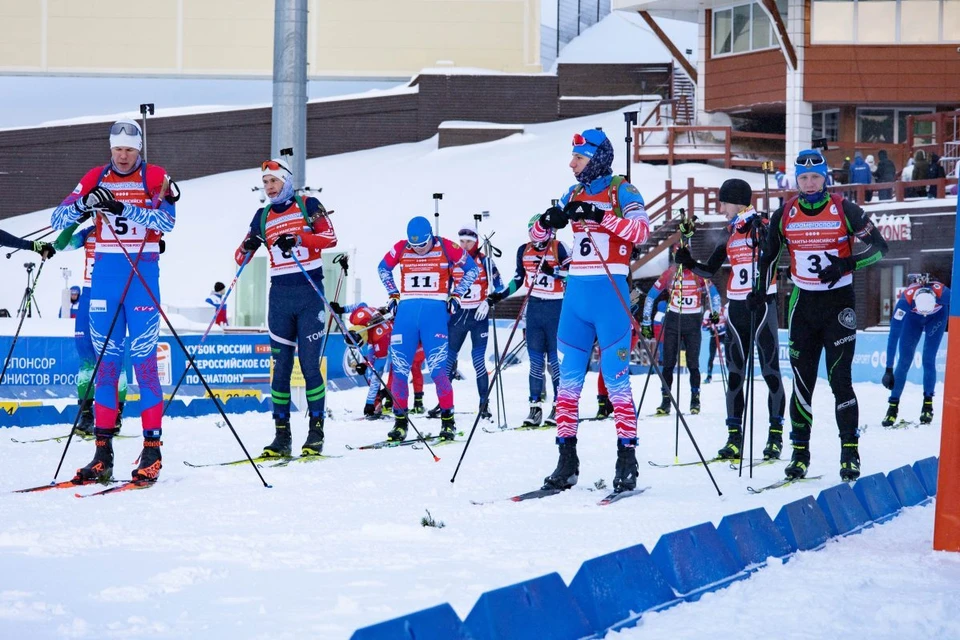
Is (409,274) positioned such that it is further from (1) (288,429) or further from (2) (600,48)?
(2) (600,48)

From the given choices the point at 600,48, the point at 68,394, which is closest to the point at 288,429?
the point at 68,394

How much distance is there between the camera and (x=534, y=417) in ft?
38.5

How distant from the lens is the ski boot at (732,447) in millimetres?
8664

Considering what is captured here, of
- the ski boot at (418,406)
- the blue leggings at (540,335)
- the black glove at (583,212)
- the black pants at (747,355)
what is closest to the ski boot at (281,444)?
the black glove at (583,212)

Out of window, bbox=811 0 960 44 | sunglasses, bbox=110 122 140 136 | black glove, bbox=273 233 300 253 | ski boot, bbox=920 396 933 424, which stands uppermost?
window, bbox=811 0 960 44

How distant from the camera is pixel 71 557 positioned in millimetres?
4801

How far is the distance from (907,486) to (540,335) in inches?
226

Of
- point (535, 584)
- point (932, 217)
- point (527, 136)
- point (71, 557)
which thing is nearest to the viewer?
point (535, 584)

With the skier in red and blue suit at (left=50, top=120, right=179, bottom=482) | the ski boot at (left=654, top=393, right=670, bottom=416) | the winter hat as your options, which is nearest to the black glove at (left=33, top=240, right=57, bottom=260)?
the skier in red and blue suit at (left=50, top=120, right=179, bottom=482)

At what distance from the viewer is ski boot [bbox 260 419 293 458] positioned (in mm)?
8430

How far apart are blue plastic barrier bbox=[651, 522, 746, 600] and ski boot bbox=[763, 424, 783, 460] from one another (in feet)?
13.0

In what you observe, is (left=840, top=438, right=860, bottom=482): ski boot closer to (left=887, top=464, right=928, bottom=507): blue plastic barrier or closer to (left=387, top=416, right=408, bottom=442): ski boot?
(left=887, top=464, right=928, bottom=507): blue plastic barrier

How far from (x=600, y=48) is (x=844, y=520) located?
54.9 m

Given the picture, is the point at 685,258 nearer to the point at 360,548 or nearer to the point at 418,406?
the point at 360,548
